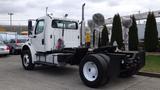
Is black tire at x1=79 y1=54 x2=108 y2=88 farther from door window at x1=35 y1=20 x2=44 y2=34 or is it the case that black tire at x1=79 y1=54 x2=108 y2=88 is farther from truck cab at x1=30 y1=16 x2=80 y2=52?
door window at x1=35 y1=20 x2=44 y2=34

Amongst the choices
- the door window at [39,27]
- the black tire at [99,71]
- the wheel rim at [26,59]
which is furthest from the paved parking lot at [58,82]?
the door window at [39,27]

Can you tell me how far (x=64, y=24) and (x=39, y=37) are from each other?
48.6 inches

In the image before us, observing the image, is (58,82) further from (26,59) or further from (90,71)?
(26,59)

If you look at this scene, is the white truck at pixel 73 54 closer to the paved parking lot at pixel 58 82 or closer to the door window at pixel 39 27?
the door window at pixel 39 27

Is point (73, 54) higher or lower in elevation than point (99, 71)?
higher

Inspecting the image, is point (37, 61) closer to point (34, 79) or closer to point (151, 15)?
point (34, 79)

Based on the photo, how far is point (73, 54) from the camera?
10656 mm

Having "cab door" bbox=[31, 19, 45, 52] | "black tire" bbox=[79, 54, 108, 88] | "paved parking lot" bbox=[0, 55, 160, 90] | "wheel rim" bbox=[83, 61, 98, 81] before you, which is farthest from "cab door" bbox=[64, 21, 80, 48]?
"black tire" bbox=[79, 54, 108, 88]

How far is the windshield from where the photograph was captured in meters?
12.0

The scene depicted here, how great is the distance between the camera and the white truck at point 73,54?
8.73 metres

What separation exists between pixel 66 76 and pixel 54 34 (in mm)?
1969

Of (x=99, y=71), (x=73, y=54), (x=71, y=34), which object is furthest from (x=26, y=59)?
(x=99, y=71)

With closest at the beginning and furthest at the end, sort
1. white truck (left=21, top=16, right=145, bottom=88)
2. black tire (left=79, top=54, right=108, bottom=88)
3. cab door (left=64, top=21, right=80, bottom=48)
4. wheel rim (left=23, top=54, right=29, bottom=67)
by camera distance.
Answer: black tire (left=79, top=54, right=108, bottom=88), white truck (left=21, top=16, right=145, bottom=88), cab door (left=64, top=21, right=80, bottom=48), wheel rim (left=23, top=54, right=29, bottom=67)

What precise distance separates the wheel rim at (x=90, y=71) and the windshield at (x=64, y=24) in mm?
3322
